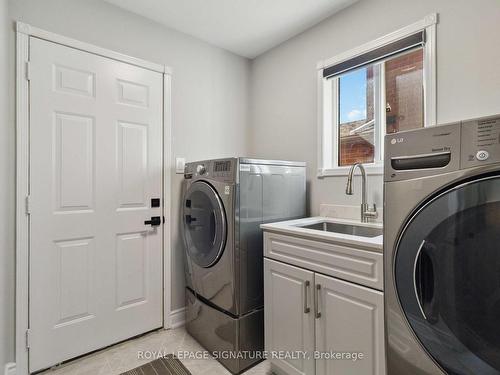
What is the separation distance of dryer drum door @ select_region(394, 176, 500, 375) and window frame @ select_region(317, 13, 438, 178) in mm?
925

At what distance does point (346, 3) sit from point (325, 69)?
441 millimetres

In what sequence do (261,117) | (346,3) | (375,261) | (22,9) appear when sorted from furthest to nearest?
(261,117)
(346,3)
(22,9)
(375,261)

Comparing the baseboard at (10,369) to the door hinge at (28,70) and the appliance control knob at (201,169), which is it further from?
the door hinge at (28,70)

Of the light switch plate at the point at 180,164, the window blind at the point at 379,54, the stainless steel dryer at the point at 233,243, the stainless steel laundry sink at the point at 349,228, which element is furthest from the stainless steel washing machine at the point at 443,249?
the light switch plate at the point at 180,164

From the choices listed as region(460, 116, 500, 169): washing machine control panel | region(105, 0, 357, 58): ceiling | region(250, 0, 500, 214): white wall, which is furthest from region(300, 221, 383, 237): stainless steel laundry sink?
region(105, 0, 357, 58): ceiling

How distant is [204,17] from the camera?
207 cm

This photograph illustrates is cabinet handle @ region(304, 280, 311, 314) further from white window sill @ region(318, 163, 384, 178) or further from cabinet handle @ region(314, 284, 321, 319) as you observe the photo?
white window sill @ region(318, 163, 384, 178)

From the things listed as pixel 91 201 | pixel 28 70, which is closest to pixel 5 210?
pixel 91 201

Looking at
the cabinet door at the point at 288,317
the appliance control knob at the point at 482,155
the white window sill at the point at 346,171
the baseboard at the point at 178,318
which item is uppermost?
the white window sill at the point at 346,171

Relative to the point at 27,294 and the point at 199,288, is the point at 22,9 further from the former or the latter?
the point at 199,288

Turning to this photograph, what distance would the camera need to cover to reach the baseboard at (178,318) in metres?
2.21

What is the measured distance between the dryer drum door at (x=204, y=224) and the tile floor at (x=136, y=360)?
63 cm

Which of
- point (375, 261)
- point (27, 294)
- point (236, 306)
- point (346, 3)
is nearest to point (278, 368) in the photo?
point (236, 306)

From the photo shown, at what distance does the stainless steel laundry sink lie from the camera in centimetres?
170
